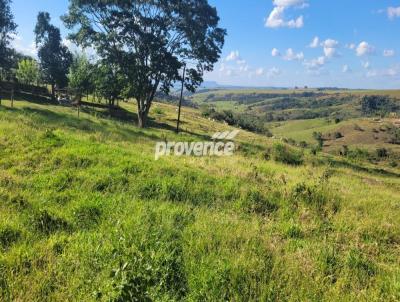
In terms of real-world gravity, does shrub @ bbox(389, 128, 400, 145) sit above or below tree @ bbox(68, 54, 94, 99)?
below

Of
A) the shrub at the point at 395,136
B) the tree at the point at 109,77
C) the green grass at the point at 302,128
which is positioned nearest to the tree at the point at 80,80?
the tree at the point at 109,77

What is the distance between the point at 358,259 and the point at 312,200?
13.3 feet

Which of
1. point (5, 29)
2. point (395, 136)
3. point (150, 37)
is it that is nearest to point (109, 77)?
point (150, 37)

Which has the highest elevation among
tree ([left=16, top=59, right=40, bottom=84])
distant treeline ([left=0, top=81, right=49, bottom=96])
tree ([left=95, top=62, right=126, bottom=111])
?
tree ([left=16, top=59, right=40, bottom=84])

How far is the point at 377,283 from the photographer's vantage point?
17.1 ft

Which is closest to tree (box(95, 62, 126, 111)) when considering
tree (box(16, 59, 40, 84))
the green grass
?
tree (box(16, 59, 40, 84))

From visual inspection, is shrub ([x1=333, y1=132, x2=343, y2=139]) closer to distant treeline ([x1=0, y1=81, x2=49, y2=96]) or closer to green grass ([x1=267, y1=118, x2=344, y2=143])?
green grass ([x1=267, y1=118, x2=344, y2=143])

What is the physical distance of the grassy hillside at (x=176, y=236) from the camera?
4.62 m

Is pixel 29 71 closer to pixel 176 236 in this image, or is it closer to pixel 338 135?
pixel 176 236

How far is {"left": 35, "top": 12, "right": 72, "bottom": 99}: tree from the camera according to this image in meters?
60.7

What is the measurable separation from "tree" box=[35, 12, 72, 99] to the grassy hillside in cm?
5555

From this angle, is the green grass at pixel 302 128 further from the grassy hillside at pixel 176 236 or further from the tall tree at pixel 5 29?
the grassy hillside at pixel 176 236

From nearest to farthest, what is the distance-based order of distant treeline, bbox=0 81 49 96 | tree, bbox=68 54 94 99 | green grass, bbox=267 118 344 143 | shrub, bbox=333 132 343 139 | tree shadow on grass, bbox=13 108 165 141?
tree shadow on grass, bbox=13 108 165 141, distant treeline, bbox=0 81 49 96, tree, bbox=68 54 94 99, shrub, bbox=333 132 343 139, green grass, bbox=267 118 344 143

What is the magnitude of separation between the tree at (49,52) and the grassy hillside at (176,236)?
5555 centimetres
